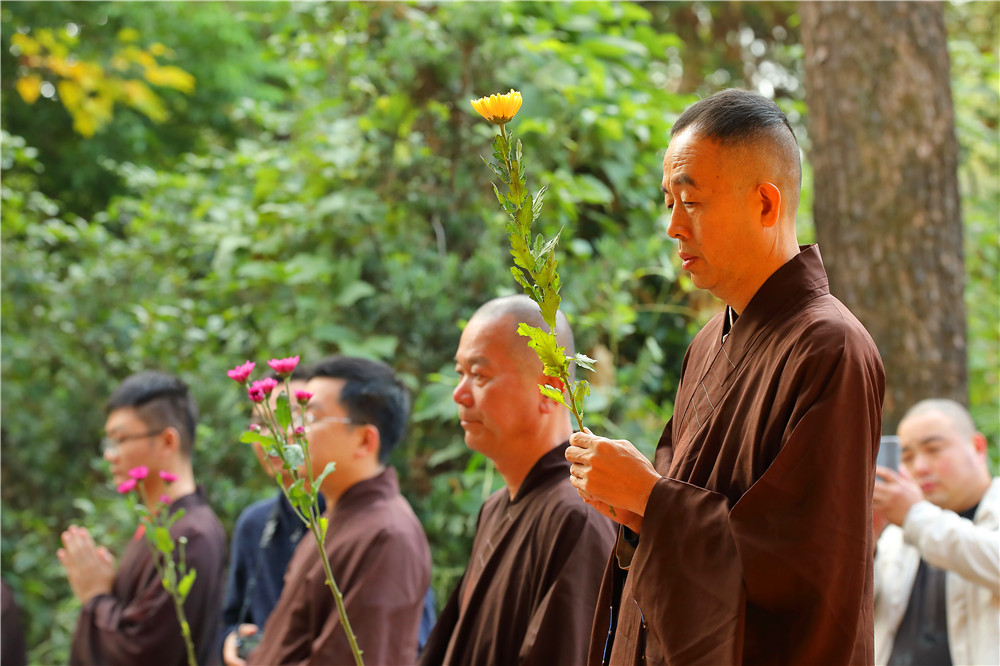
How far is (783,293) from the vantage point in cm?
163

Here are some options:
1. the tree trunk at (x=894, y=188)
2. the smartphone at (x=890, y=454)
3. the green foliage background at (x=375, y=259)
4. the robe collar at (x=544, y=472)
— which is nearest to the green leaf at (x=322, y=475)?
the robe collar at (x=544, y=472)

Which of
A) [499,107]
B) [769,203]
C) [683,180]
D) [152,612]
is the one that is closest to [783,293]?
[769,203]

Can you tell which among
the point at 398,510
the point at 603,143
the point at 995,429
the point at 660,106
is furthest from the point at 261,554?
the point at 995,429

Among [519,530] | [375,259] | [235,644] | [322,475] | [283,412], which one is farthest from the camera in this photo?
[375,259]

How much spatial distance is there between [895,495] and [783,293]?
5.68ft

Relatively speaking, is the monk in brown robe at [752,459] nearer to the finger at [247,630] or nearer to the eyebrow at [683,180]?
the eyebrow at [683,180]

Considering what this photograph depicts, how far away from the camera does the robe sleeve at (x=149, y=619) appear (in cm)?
345

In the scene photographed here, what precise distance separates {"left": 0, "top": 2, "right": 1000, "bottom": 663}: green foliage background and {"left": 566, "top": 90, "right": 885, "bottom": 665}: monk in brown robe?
236 centimetres

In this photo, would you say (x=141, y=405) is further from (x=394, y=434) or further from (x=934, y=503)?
(x=934, y=503)

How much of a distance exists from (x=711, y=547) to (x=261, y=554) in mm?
2696

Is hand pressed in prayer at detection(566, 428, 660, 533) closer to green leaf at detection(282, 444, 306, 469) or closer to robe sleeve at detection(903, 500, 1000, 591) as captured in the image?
green leaf at detection(282, 444, 306, 469)

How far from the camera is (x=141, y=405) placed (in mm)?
3881

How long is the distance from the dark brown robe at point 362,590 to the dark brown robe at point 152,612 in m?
0.58

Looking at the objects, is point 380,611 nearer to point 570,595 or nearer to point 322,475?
point 570,595
